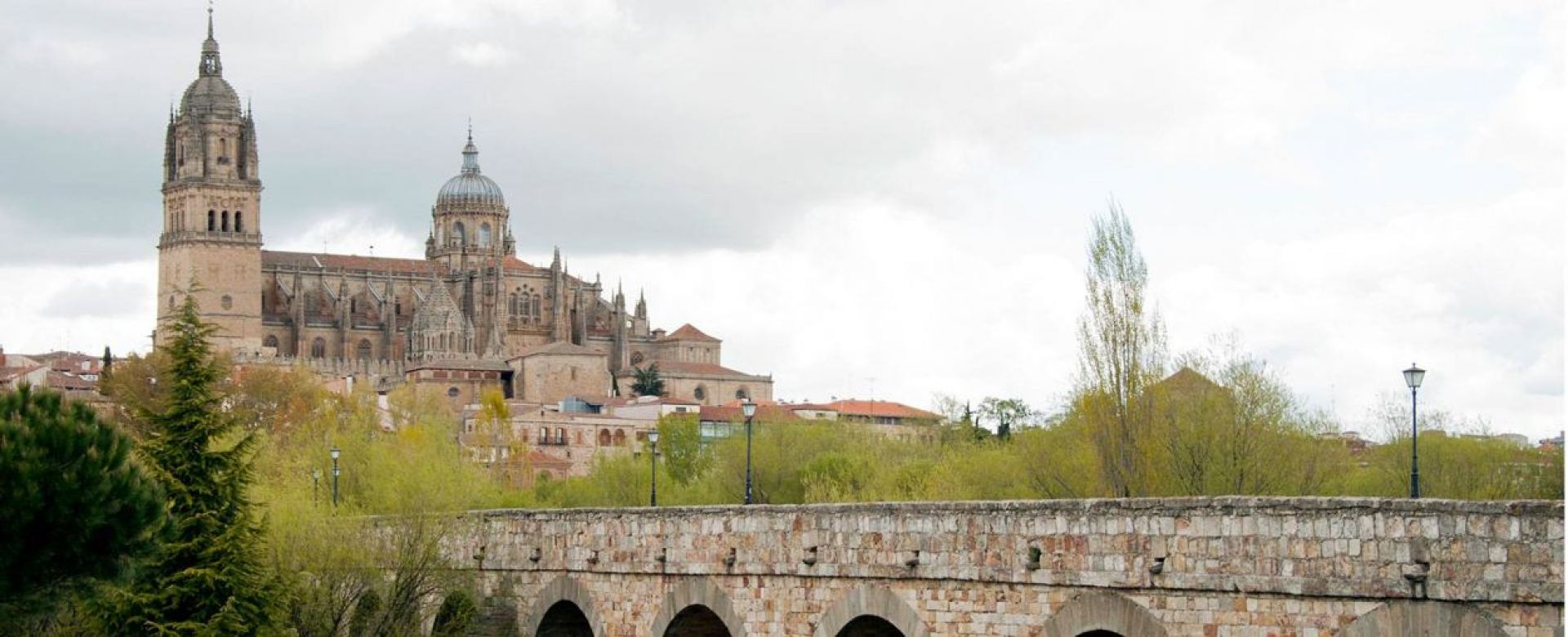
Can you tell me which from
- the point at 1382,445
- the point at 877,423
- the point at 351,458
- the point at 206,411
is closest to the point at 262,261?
the point at 877,423

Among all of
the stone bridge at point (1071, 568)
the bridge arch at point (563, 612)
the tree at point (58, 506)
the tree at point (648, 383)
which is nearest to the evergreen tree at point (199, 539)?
the bridge arch at point (563, 612)

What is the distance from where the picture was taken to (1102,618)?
845 inches

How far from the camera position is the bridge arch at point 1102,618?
21.0 m

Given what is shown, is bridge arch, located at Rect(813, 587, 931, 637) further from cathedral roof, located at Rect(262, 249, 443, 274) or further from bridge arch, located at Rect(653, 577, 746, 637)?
cathedral roof, located at Rect(262, 249, 443, 274)

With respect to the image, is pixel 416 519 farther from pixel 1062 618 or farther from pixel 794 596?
pixel 1062 618

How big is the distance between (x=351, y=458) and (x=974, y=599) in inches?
1452

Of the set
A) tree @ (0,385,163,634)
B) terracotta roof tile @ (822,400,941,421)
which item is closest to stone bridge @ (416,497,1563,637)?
tree @ (0,385,163,634)

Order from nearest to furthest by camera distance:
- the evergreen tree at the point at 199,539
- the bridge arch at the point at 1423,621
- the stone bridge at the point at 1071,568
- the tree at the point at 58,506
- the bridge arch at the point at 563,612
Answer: the bridge arch at the point at 1423,621, the stone bridge at the point at 1071,568, the tree at the point at 58,506, the bridge arch at the point at 563,612, the evergreen tree at the point at 199,539

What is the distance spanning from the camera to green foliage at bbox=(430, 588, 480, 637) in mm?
A: 34906

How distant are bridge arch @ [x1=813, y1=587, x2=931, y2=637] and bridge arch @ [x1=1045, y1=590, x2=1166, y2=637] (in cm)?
224

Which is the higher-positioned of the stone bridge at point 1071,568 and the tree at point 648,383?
the tree at point 648,383

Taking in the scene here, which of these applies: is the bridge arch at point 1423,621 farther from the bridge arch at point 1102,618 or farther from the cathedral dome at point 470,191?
the cathedral dome at point 470,191

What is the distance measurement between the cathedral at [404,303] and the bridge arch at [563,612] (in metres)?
118

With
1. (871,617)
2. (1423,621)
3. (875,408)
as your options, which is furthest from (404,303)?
(1423,621)
